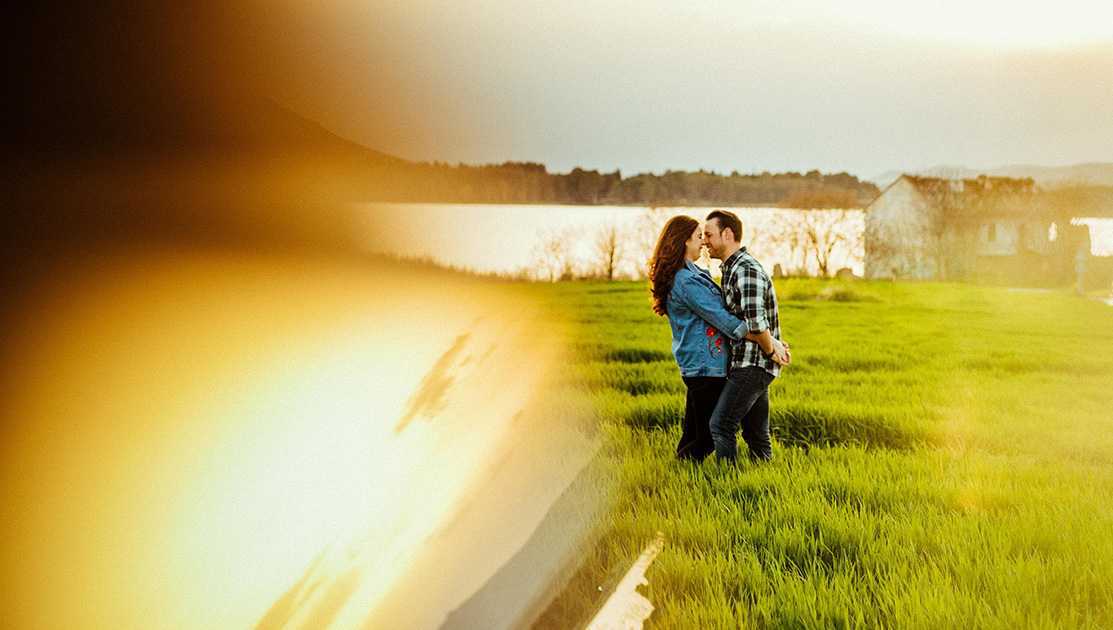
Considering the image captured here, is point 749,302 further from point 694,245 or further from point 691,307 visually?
point 694,245

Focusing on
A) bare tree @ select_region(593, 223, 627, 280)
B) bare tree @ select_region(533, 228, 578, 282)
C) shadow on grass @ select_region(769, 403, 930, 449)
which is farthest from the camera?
bare tree @ select_region(593, 223, 627, 280)

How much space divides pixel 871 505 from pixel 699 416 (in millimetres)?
1118

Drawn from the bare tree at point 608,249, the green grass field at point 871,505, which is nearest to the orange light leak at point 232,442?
the green grass field at point 871,505

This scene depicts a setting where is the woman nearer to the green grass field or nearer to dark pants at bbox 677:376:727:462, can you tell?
dark pants at bbox 677:376:727:462

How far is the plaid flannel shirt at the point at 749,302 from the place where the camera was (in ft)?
12.3

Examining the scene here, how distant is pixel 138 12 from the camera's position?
7.16 metres

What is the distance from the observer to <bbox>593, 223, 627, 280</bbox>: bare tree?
18.0 meters

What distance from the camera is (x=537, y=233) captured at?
634 inches

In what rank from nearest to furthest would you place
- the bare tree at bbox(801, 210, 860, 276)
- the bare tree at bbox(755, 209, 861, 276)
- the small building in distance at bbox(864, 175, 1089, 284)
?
the bare tree at bbox(755, 209, 861, 276) → the bare tree at bbox(801, 210, 860, 276) → the small building in distance at bbox(864, 175, 1089, 284)

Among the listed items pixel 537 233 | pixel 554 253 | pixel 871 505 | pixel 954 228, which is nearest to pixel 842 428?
pixel 871 505

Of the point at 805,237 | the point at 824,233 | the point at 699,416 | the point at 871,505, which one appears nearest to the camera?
the point at 871,505

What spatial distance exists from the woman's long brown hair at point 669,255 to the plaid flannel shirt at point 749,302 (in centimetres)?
30

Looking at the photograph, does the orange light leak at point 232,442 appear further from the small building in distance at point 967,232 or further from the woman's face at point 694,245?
the small building in distance at point 967,232

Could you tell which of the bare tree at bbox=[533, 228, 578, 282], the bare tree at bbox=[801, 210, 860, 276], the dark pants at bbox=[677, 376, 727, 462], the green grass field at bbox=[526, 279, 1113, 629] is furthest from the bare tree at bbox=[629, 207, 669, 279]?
the dark pants at bbox=[677, 376, 727, 462]
